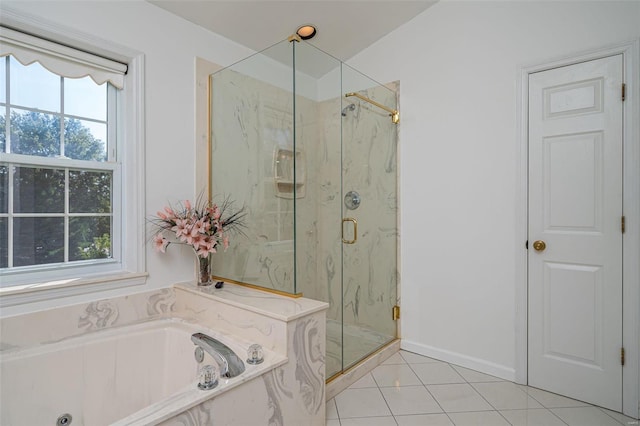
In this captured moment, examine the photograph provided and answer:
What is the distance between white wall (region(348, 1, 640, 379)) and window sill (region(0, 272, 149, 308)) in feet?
6.47

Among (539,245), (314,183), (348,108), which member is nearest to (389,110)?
(348,108)

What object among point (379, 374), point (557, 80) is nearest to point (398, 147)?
point (557, 80)

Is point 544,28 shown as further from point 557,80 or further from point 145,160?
point 145,160

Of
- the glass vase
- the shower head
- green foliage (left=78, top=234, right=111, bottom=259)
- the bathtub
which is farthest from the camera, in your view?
the shower head

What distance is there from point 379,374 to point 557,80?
7.28 feet

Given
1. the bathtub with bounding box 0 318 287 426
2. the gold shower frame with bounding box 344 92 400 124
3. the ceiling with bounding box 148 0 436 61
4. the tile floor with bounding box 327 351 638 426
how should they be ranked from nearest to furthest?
1. the bathtub with bounding box 0 318 287 426
2. the tile floor with bounding box 327 351 638 426
3. the ceiling with bounding box 148 0 436 61
4. the gold shower frame with bounding box 344 92 400 124

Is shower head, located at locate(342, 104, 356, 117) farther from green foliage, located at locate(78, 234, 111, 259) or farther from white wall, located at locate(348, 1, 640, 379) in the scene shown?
green foliage, located at locate(78, 234, 111, 259)

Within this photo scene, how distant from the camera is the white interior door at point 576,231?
1882mm

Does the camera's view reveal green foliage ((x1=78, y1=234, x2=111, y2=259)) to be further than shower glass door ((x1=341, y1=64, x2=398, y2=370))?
No

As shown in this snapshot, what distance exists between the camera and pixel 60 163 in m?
1.78

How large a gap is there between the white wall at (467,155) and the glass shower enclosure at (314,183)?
21 cm

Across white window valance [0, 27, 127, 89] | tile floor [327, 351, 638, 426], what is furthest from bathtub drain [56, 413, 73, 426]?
white window valance [0, 27, 127, 89]

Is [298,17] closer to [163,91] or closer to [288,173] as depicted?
[163,91]

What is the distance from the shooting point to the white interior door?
74.1 inches
